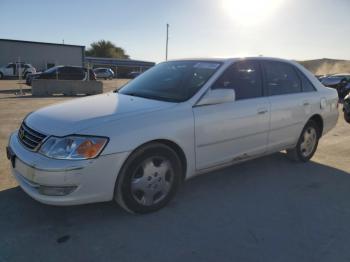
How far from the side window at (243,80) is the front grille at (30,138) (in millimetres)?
1944

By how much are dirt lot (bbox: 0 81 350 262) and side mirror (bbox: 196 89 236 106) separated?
1.09 m

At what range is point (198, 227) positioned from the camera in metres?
3.39

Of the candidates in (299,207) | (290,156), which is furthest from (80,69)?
(299,207)

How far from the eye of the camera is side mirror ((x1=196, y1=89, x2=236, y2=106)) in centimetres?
389

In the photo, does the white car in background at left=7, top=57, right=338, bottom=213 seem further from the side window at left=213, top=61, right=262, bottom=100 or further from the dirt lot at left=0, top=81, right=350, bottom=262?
the dirt lot at left=0, top=81, right=350, bottom=262

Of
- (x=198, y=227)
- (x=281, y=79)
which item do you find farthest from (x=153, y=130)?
(x=281, y=79)

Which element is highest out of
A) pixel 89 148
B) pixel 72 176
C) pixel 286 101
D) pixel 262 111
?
pixel 286 101

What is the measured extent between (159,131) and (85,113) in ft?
2.46

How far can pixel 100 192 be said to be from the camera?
325cm

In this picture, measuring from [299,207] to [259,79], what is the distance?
169 cm

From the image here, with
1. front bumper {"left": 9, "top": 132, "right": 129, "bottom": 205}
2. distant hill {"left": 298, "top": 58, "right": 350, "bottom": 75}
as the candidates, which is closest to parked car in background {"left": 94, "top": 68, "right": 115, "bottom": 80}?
front bumper {"left": 9, "top": 132, "right": 129, "bottom": 205}

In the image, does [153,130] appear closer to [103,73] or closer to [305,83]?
[305,83]

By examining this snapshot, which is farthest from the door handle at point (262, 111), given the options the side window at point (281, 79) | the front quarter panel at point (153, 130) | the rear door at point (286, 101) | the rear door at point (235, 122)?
the front quarter panel at point (153, 130)

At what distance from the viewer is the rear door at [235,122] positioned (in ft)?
12.8
